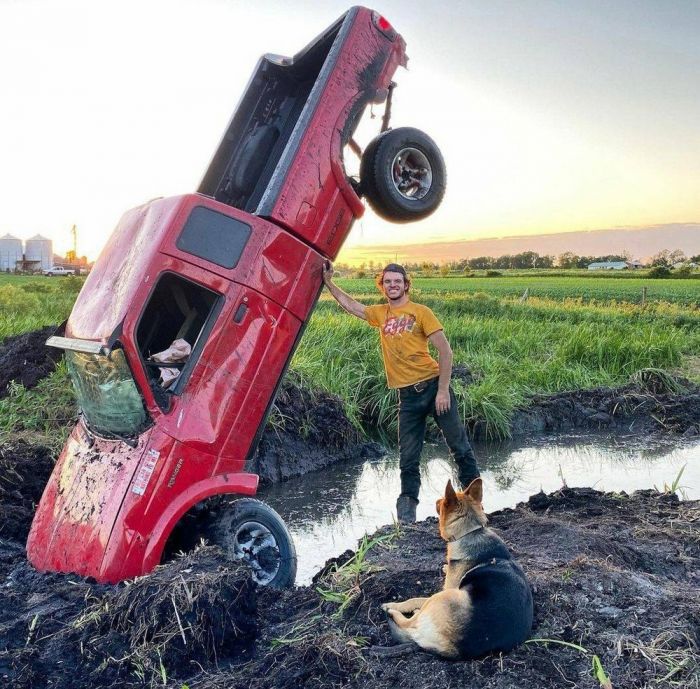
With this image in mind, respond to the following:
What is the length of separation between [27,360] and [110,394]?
218 inches

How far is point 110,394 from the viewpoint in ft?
15.4

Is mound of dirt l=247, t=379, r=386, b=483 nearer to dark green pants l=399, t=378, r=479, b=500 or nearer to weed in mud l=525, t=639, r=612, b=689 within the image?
dark green pants l=399, t=378, r=479, b=500

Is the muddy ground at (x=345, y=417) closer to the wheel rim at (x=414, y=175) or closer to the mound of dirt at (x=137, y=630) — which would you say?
the wheel rim at (x=414, y=175)

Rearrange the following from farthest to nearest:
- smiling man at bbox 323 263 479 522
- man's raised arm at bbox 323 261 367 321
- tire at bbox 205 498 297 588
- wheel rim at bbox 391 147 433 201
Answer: smiling man at bbox 323 263 479 522, wheel rim at bbox 391 147 433 201, man's raised arm at bbox 323 261 367 321, tire at bbox 205 498 297 588

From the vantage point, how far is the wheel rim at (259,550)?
477cm

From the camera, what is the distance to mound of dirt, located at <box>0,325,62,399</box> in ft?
30.2

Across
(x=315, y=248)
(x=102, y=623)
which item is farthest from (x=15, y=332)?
(x=102, y=623)

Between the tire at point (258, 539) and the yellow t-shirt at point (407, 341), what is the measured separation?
5.96 feet

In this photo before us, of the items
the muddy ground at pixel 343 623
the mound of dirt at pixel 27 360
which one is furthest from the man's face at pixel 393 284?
the mound of dirt at pixel 27 360

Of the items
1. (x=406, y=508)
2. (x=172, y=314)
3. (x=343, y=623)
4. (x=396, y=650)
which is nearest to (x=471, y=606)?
(x=396, y=650)

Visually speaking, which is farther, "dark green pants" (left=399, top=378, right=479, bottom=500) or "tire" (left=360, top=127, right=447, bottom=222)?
"dark green pants" (left=399, top=378, right=479, bottom=500)

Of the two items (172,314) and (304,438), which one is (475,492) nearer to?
(172,314)

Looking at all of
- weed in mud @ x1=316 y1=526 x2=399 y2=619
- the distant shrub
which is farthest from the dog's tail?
the distant shrub

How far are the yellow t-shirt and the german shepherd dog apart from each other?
226 cm
